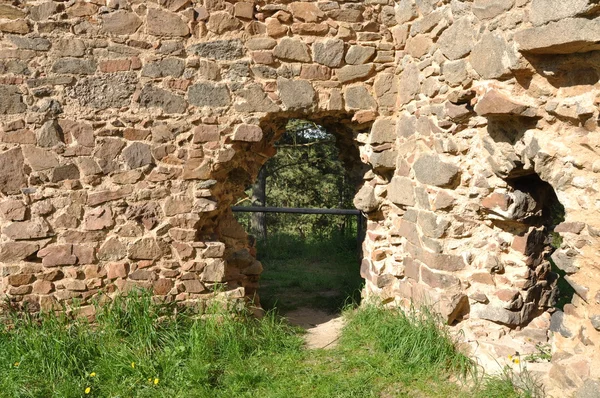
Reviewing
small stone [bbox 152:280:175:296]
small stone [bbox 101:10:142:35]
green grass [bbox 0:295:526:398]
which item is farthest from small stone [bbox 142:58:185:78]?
green grass [bbox 0:295:526:398]

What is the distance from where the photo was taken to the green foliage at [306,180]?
11453 millimetres

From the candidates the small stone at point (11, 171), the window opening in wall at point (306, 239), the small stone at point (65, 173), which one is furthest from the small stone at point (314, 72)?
Result: the small stone at point (11, 171)

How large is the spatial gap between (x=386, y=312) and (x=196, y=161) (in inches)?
81.5

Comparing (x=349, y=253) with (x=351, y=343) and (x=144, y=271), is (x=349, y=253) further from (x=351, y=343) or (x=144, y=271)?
(x=144, y=271)

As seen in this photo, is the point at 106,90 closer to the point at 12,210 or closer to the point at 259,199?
the point at 12,210

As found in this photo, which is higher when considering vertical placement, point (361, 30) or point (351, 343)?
point (361, 30)

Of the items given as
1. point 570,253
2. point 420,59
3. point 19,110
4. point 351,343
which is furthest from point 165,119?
point 570,253

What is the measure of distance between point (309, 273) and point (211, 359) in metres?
3.34

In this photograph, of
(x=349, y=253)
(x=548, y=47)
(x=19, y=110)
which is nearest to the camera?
(x=548, y=47)

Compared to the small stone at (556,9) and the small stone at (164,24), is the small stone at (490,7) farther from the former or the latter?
the small stone at (164,24)

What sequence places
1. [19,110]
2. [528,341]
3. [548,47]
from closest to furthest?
[548,47]
[528,341]
[19,110]

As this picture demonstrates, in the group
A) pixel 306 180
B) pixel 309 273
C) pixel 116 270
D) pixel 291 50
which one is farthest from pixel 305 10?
pixel 306 180

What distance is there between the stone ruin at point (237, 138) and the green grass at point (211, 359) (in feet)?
0.73

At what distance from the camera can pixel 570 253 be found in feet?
9.66
